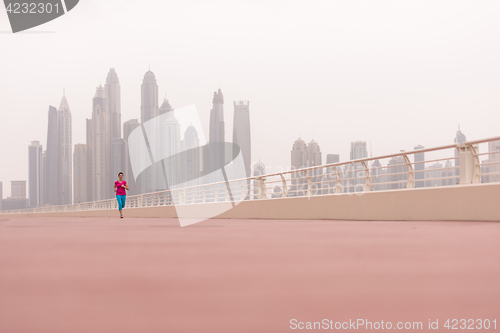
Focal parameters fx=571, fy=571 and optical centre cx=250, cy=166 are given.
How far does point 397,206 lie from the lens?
1232cm

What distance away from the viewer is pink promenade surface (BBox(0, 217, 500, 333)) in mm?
2279

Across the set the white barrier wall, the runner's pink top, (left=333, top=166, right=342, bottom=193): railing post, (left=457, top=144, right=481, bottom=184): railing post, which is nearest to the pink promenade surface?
the white barrier wall

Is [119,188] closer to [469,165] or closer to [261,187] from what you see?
[261,187]

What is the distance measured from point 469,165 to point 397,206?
1974mm

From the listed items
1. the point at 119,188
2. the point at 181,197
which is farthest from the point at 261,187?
the point at 181,197

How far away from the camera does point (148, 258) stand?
188 inches

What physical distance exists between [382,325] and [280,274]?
1.53m

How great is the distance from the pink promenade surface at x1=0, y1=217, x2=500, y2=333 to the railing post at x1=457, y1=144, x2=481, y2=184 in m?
5.61

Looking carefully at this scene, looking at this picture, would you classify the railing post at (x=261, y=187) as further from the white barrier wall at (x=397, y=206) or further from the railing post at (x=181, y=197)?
the railing post at (x=181, y=197)

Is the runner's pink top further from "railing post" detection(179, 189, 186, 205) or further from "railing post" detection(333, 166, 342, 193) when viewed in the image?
"railing post" detection(333, 166, 342, 193)

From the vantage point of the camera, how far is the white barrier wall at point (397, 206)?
10219 millimetres

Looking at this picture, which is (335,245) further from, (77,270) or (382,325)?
(382,325)

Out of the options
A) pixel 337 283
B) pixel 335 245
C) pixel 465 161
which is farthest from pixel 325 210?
pixel 337 283

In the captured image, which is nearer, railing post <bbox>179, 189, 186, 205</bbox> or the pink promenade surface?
the pink promenade surface
